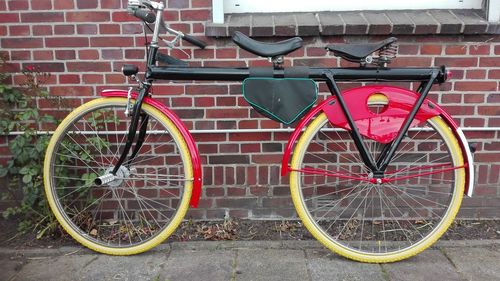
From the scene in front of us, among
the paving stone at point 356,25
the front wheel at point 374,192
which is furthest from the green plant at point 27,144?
the paving stone at point 356,25

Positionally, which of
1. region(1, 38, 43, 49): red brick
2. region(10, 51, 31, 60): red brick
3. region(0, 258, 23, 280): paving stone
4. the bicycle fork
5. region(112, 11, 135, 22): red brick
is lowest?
region(0, 258, 23, 280): paving stone

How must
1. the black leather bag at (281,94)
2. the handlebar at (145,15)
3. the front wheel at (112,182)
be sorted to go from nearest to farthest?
the handlebar at (145,15)
the black leather bag at (281,94)
the front wheel at (112,182)

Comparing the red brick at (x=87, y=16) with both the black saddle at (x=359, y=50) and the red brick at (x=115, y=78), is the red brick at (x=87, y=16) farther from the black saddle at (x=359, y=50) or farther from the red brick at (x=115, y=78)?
the black saddle at (x=359, y=50)

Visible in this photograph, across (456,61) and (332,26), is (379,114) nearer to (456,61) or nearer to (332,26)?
(332,26)

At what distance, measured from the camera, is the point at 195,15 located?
2.91 metres

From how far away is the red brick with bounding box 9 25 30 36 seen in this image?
2.94 m

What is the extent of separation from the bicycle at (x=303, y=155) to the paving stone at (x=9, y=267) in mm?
329

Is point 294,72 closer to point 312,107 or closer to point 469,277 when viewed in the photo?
point 312,107

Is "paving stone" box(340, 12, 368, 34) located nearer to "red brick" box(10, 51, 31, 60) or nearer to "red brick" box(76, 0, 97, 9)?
"red brick" box(76, 0, 97, 9)

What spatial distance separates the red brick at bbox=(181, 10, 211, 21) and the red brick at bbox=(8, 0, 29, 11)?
993 mm

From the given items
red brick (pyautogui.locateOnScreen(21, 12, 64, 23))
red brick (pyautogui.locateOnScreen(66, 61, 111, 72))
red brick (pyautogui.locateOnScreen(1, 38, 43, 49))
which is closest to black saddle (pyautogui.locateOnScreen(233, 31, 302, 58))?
red brick (pyautogui.locateOnScreen(66, 61, 111, 72))

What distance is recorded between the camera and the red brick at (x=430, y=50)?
2.94 metres

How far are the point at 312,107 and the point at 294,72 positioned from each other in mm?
239

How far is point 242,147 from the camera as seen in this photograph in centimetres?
310
